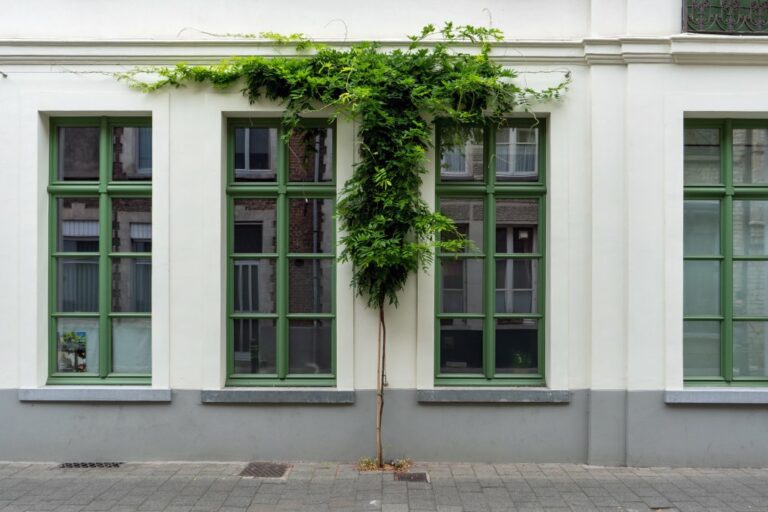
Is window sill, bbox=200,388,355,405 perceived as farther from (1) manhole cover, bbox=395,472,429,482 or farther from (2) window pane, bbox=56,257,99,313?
(2) window pane, bbox=56,257,99,313

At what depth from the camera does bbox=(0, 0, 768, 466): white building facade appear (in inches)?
274

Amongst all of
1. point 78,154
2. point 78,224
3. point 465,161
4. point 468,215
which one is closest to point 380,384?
point 468,215

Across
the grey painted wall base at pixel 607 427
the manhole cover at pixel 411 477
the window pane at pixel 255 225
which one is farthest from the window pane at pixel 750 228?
the window pane at pixel 255 225

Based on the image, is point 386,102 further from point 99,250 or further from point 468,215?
point 99,250

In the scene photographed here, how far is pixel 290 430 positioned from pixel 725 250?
5705 millimetres

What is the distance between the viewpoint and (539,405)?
7070 mm

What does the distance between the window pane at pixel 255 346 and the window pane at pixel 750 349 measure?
5693 millimetres

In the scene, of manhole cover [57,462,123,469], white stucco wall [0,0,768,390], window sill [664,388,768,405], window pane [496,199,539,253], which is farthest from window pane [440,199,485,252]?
manhole cover [57,462,123,469]

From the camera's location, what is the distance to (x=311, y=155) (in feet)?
24.2

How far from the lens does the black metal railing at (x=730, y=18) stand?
22.9 feet

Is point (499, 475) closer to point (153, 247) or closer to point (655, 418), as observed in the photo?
point (655, 418)

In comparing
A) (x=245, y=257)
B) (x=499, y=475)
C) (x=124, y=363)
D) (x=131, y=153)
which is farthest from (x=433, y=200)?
(x=124, y=363)

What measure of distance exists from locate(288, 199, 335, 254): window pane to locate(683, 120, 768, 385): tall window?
14.5ft

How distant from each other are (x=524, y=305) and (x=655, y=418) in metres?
1.97
